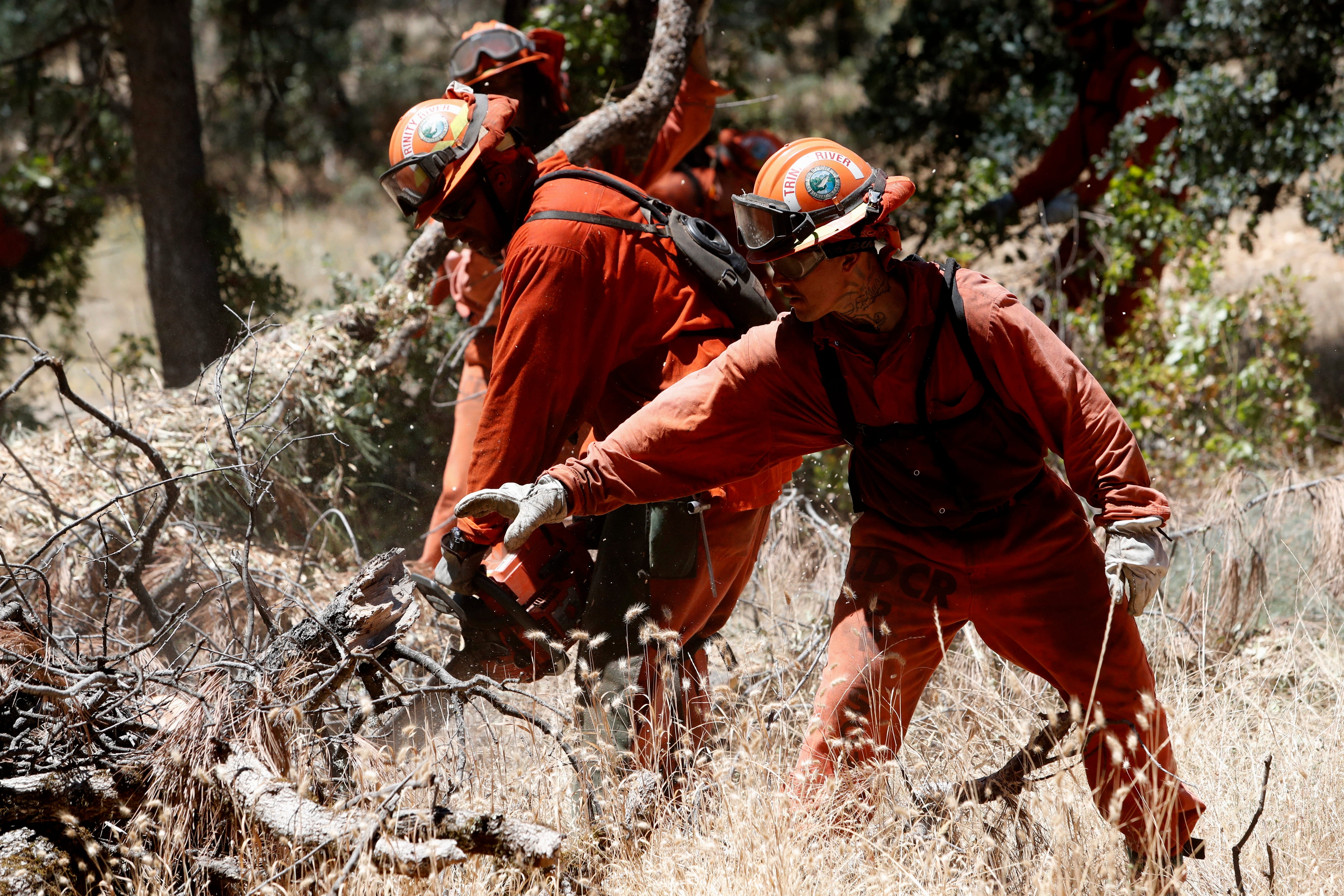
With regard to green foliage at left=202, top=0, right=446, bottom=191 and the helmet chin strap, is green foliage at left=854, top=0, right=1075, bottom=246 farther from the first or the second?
green foliage at left=202, top=0, right=446, bottom=191

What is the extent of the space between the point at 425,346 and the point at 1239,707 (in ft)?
13.4

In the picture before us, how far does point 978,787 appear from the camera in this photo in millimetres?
2711

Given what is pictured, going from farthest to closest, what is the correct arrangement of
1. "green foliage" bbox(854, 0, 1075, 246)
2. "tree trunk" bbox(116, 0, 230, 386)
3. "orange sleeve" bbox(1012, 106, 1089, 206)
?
"tree trunk" bbox(116, 0, 230, 386) → "green foliage" bbox(854, 0, 1075, 246) → "orange sleeve" bbox(1012, 106, 1089, 206)

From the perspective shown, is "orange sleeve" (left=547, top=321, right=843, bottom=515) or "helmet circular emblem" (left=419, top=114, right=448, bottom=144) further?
"helmet circular emblem" (left=419, top=114, right=448, bottom=144)

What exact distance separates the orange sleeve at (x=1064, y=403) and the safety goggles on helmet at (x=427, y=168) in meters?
1.44

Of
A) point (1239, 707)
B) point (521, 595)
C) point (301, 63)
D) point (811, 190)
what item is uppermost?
point (301, 63)

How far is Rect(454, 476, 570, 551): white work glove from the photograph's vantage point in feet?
8.08

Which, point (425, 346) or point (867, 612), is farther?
point (425, 346)

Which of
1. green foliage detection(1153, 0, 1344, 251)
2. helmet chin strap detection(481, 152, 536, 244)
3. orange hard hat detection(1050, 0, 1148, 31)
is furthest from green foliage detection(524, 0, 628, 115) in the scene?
green foliage detection(1153, 0, 1344, 251)

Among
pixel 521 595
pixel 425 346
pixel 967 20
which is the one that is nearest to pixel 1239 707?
pixel 521 595

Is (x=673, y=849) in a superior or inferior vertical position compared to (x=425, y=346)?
inferior

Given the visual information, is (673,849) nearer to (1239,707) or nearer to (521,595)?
(521,595)

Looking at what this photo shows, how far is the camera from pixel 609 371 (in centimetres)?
298

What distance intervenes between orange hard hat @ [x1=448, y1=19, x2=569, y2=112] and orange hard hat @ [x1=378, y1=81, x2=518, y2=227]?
1.35 meters
